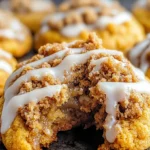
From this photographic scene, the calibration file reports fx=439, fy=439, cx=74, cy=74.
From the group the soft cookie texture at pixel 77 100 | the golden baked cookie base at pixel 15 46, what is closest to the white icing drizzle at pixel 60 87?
the soft cookie texture at pixel 77 100

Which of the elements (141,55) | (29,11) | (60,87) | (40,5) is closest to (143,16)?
(40,5)

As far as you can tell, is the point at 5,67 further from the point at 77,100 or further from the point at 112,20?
the point at 112,20

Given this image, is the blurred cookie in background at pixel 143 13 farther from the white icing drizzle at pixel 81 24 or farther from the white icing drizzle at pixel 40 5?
the white icing drizzle at pixel 40 5

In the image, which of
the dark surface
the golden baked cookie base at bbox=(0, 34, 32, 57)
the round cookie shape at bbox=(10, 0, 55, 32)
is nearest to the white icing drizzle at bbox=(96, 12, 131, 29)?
the golden baked cookie base at bbox=(0, 34, 32, 57)

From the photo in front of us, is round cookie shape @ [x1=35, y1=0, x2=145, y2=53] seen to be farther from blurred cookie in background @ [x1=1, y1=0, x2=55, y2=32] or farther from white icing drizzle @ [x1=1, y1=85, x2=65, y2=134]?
white icing drizzle @ [x1=1, y1=85, x2=65, y2=134]

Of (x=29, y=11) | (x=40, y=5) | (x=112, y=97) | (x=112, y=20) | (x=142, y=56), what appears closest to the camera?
(x=112, y=97)

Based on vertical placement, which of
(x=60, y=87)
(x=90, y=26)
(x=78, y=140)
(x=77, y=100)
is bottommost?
(x=90, y=26)

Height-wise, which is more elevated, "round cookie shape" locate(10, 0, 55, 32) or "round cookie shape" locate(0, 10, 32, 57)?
"round cookie shape" locate(0, 10, 32, 57)
